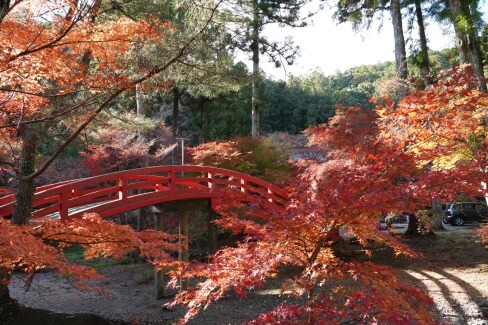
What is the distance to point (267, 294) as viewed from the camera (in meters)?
9.12

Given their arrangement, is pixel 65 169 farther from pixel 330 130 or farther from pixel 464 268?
pixel 464 268

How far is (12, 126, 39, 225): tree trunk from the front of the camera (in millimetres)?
5793

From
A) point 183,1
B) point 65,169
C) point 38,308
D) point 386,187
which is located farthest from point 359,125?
point 65,169

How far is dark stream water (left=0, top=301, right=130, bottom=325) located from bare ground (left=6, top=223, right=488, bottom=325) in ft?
→ 0.77

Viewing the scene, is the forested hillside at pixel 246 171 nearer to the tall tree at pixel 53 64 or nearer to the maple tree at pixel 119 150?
the tall tree at pixel 53 64

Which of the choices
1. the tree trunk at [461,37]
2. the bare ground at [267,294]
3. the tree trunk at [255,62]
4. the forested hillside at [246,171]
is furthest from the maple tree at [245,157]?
the tree trunk at [461,37]

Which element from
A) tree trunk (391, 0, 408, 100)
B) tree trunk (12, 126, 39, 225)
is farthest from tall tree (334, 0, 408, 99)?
tree trunk (12, 126, 39, 225)

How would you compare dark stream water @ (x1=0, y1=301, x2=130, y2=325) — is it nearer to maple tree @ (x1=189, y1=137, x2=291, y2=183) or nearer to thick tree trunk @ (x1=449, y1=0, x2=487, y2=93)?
maple tree @ (x1=189, y1=137, x2=291, y2=183)

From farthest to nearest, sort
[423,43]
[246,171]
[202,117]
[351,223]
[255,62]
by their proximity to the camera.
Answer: [202,117]
[255,62]
[423,43]
[246,171]
[351,223]

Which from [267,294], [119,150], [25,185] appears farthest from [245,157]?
[25,185]

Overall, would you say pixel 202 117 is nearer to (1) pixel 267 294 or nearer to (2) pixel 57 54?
(1) pixel 267 294

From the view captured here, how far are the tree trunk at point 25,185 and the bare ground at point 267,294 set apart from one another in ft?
4.86

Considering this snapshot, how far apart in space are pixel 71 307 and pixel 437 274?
8966mm

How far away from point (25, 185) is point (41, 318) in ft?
16.5
